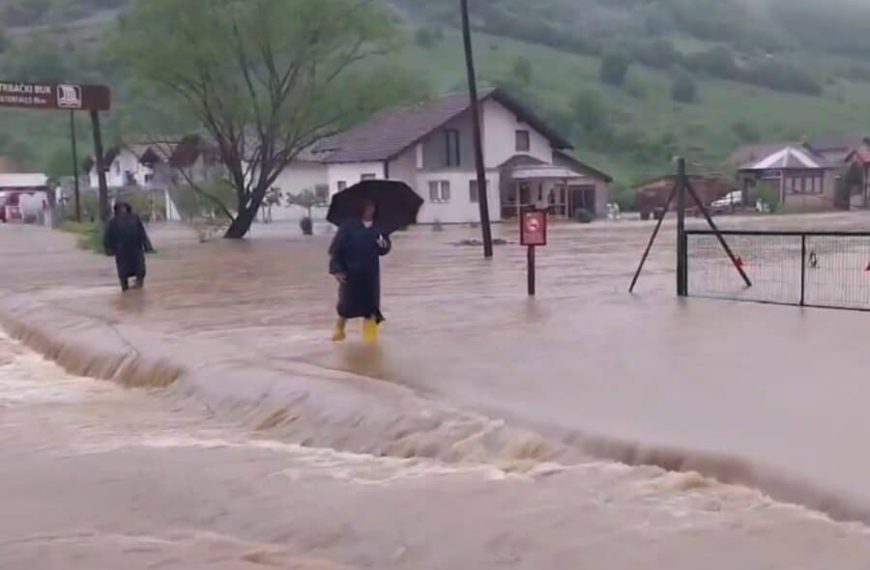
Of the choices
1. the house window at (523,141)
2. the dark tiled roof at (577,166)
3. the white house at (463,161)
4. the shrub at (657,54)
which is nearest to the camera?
the white house at (463,161)

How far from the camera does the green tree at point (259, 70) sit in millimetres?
47719

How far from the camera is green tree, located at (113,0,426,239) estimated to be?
157 ft

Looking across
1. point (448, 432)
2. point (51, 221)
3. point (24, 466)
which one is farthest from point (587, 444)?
point (51, 221)

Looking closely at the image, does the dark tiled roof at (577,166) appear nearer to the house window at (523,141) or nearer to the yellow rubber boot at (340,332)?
the house window at (523,141)

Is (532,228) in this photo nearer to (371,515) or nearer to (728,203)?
(371,515)

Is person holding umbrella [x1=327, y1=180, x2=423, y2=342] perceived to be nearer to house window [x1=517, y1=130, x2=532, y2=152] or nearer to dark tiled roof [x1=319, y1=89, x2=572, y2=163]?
dark tiled roof [x1=319, y1=89, x2=572, y2=163]

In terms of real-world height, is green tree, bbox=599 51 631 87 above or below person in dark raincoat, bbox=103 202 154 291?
above

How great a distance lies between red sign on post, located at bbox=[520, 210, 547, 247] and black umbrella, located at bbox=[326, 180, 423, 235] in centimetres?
438

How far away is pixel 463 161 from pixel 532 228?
44.6 meters

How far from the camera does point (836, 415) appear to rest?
10.1 meters

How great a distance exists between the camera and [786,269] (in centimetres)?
2366

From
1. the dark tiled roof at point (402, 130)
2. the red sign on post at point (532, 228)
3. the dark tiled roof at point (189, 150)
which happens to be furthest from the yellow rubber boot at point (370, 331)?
the dark tiled roof at point (402, 130)

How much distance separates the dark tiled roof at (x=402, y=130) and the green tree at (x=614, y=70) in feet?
250

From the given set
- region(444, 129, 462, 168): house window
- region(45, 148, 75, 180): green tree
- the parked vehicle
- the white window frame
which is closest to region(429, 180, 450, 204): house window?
region(444, 129, 462, 168): house window
